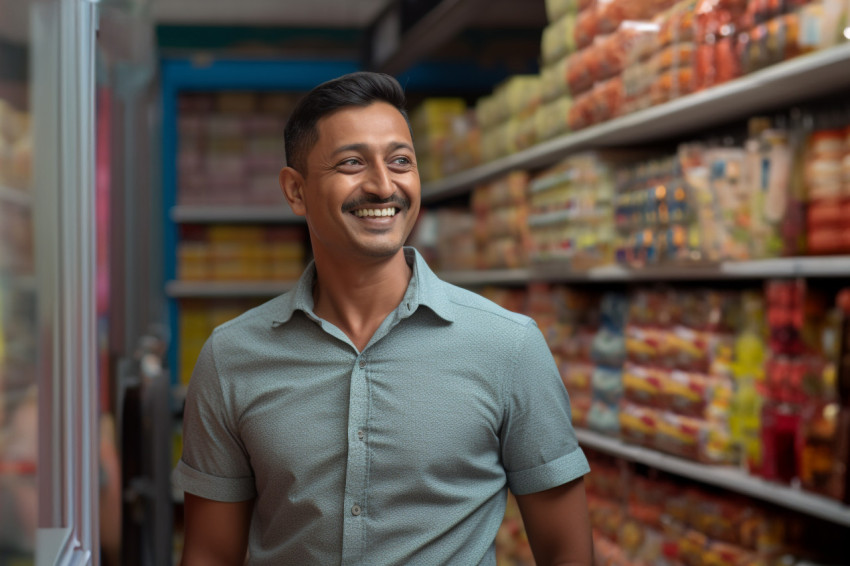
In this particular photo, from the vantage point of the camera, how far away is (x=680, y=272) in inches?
104

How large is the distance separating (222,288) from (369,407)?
14.8 ft

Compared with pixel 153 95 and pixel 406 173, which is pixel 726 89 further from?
pixel 153 95

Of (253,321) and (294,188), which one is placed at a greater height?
(294,188)

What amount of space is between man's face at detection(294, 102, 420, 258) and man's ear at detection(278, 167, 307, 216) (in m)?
0.07

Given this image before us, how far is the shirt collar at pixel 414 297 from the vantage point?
1.48 meters

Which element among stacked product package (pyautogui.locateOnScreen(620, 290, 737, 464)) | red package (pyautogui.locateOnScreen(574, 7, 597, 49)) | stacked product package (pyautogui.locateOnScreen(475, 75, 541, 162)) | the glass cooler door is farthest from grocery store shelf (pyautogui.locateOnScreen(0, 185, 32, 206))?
stacked product package (pyautogui.locateOnScreen(475, 75, 541, 162))

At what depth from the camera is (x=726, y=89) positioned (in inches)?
91.7

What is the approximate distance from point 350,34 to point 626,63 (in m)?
3.93

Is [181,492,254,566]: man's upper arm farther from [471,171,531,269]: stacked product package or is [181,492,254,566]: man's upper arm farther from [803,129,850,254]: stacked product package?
[471,171,531,269]: stacked product package

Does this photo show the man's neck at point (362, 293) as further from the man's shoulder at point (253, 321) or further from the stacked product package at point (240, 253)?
the stacked product package at point (240, 253)

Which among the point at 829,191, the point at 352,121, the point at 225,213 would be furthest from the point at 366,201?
the point at 225,213

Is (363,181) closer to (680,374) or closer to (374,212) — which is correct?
(374,212)

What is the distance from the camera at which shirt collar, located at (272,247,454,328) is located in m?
1.48

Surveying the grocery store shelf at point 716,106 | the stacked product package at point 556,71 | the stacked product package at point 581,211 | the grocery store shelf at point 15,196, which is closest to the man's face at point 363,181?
the grocery store shelf at point 15,196
